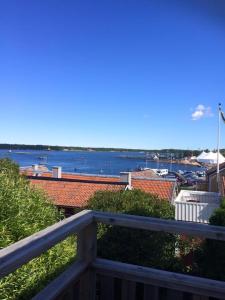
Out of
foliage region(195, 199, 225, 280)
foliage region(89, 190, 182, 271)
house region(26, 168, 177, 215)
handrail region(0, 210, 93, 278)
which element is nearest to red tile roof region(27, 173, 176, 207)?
house region(26, 168, 177, 215)

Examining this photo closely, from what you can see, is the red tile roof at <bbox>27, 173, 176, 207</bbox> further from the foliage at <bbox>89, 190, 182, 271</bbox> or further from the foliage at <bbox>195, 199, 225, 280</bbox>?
the foliage at <bbox>195, 199, 225, 280</bbox>

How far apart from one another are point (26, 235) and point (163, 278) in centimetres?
240

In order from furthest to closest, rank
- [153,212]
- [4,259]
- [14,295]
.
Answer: [153,212] → [14,295] → [4,259]

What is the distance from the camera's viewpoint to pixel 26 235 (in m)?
4.27

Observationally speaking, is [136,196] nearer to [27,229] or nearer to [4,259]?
[27,229]

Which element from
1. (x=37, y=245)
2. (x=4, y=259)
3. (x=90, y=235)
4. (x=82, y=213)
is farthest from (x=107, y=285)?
(x=4, y=259)

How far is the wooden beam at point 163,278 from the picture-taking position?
215 cm

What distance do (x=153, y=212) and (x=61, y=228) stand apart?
12.1 m

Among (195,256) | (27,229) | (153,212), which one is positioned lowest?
(195,256)

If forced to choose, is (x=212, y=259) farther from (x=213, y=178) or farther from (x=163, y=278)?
(x=213, y=178)

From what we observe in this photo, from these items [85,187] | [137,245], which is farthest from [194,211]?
[137,245]

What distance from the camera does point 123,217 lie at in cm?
233

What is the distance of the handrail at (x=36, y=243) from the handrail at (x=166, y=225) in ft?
0.41

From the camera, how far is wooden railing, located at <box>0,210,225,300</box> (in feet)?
6.88
